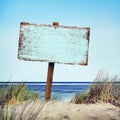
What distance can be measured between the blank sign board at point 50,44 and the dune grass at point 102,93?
670mm

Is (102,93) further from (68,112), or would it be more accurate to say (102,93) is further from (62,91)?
(62,91)

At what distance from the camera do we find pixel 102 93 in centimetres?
701

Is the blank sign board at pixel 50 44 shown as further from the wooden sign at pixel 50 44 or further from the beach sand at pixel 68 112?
the beach sand at pixel 68 112

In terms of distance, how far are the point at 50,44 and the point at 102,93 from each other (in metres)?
1.35

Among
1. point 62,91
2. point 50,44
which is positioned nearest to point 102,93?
point 50,44

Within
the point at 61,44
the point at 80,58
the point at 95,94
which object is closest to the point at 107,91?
the point at 95,94

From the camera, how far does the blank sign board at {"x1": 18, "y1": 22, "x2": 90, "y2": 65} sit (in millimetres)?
6816

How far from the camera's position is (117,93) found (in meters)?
7.33

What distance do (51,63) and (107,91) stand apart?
46.9 inches

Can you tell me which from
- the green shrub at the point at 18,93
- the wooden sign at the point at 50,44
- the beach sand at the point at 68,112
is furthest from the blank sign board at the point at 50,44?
the beach sand at the point at 68,112

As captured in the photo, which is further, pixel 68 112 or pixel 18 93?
pixel 18 93

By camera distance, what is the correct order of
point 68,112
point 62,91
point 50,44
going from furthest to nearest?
point 62,91 < point 50,44 < point 68,112

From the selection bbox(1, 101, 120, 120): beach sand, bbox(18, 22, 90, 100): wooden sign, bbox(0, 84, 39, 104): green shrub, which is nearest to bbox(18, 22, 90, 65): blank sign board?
bbox(18, 22, 90, 100): wooden sign

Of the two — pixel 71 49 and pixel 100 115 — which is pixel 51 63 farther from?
pixel 100 115
